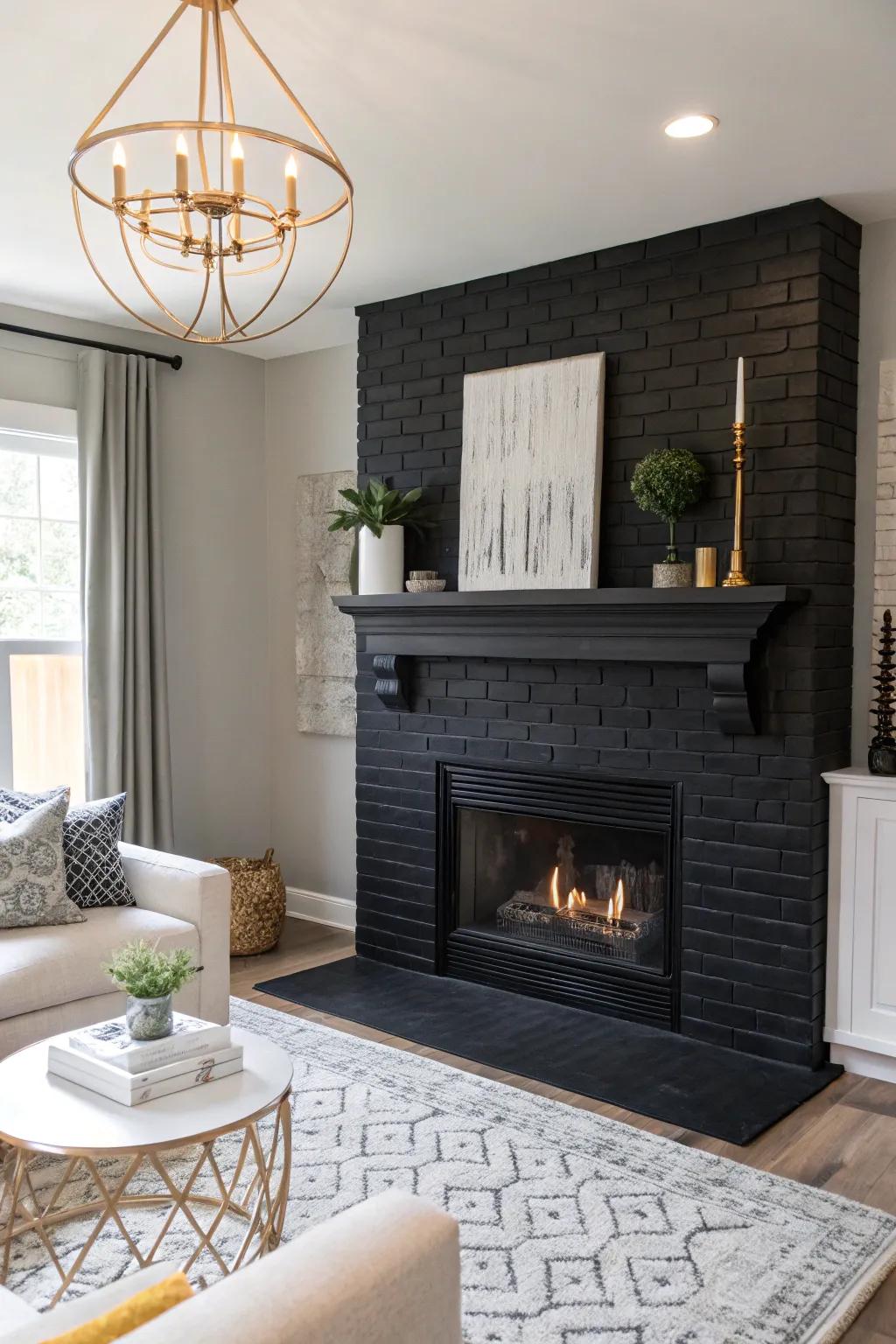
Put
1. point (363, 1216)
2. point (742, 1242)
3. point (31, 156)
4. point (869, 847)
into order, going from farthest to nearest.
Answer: point (869, 847)
point (31, 156)
point (742, 1242)
point (363, 1216)

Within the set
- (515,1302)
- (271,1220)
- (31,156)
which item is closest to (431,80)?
(31,156)

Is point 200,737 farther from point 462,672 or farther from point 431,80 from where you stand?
point 431,80

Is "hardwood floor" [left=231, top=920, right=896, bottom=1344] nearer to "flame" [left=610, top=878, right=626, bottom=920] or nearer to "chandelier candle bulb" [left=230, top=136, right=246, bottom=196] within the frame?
"flame" [left=610, top=878, right=626, bottom=920]

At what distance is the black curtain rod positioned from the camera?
4383 millimetres

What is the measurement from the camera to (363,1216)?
1.32 metres

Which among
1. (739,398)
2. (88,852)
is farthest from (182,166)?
(88,852)

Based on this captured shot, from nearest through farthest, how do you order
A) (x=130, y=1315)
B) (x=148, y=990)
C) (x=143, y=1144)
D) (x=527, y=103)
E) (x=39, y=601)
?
1. (x=130, y=1315)
2. (x=143, y=1144)
3. (x=148, y=990)
4. (x=527, y=103)
5. (x=39, y=601)

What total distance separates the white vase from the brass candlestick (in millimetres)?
1372

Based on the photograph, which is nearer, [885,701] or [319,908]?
[885,701]

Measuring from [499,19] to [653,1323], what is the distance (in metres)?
2.60

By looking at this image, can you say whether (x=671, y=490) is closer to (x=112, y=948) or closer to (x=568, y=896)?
(x=568, y=896)

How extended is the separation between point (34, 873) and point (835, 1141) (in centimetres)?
233

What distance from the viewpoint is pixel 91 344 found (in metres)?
4.59

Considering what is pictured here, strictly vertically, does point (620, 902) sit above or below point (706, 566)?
below
